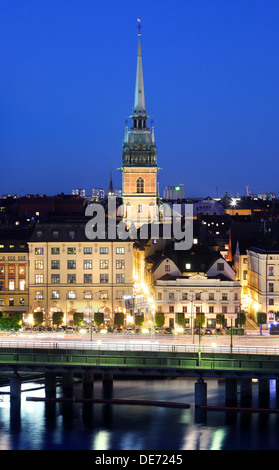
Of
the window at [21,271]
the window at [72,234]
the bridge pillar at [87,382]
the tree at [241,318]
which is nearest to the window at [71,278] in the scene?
the window at [72,234]

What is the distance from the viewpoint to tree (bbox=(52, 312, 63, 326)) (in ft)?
322

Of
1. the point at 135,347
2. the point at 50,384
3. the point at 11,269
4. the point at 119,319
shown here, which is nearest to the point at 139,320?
the point at 119,319

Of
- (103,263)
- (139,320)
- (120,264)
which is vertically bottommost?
(139,320)

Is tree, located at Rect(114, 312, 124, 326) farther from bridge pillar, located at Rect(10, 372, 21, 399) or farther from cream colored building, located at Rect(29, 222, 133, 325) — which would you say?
bridge pillar, located at Rect(10, 372, 21, 399)

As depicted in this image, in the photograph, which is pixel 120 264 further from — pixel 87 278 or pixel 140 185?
pixel 140 185

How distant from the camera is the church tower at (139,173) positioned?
151000 millimetres

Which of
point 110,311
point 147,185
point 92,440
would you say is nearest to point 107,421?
point 92,440

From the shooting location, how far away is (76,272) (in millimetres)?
103562

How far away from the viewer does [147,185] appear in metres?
152

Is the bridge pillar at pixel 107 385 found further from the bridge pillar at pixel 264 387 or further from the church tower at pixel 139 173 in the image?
the church tower at pixel 139 173

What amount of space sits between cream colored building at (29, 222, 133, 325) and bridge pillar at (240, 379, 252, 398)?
1053 inches

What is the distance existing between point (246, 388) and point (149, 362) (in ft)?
23.7

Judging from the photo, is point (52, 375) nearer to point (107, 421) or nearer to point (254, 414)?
point (107, 421)

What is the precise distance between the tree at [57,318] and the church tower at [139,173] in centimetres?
5256
